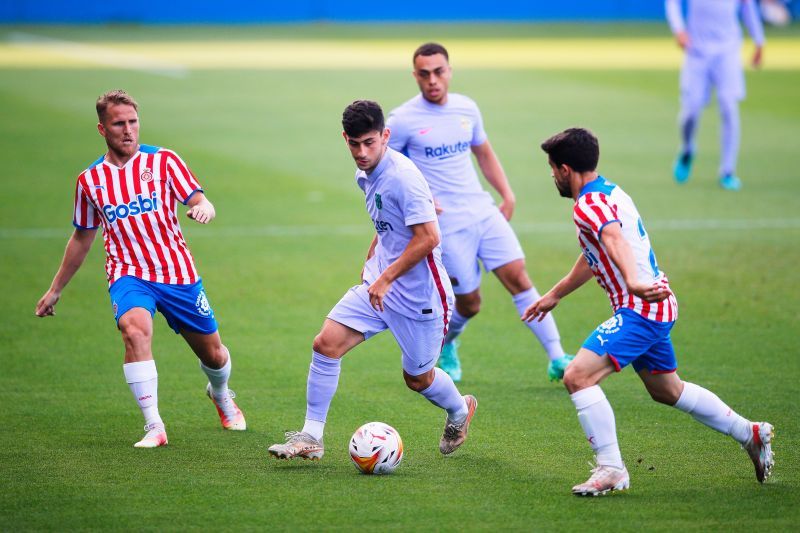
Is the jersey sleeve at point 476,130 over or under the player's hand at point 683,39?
under

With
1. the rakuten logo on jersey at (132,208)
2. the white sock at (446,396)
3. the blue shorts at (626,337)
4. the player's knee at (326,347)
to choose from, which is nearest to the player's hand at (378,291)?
the player's knee at (326,347)

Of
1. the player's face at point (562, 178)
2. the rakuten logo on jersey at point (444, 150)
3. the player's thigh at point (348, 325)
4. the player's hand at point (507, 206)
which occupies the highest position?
the rakuten logo on jersey at point (444, 150)

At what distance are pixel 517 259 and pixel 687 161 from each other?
29.7 feet

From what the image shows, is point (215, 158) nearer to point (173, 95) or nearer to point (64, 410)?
point (173, 95)

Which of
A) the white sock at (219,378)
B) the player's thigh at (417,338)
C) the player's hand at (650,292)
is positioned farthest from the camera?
the white sock at (219,378)

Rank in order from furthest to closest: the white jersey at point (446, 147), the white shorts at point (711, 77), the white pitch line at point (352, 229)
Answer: the white shorts at point (711, 77) → the white pitch line at point (352, 229) → the white jersey at point (446, 147)

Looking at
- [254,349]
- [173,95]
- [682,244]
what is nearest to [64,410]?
[254,349]

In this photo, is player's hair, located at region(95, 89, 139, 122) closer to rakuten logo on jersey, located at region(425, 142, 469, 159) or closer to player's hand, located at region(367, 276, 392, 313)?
player's hand, located at region(367, 276, 392, 313)

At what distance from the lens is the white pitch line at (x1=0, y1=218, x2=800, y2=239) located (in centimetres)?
1433

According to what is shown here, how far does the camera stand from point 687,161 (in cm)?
1742

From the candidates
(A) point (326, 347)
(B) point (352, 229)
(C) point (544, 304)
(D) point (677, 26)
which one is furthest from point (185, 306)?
(D) point (677, 26)

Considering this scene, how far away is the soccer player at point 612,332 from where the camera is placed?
20.6 ft

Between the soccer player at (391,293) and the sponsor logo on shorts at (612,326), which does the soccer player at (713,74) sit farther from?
the sponsor logo on shorts at (612,326)

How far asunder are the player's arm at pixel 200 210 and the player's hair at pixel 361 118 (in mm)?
1076
